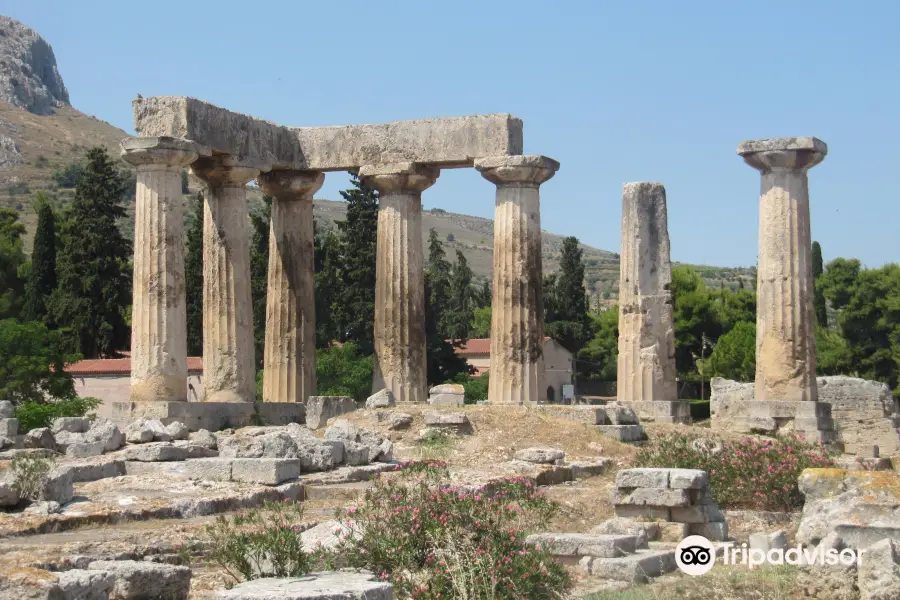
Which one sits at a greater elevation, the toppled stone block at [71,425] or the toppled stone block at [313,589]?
the toppled stone block at [71,425]

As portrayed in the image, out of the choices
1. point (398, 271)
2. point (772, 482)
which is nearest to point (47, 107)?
point (398, 271)

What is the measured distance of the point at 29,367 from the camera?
44.6 metres

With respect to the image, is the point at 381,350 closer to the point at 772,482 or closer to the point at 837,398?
the point at 837,398

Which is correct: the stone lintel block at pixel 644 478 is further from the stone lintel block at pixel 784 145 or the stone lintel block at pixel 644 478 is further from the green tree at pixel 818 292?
the green tree at pixel 818 292

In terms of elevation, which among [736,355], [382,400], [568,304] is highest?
[568,304]

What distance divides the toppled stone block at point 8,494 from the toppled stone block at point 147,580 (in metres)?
3.82

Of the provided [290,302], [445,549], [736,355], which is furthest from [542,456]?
[736,355]

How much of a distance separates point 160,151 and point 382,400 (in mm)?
5986

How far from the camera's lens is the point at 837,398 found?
108ft

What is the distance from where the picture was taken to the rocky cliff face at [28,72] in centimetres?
15950

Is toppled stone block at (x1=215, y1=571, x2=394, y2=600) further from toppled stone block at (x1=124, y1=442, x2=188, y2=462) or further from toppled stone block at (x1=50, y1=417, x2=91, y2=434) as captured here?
toppled stone block at (x1=50, y1=417, x2=91, y2=434)

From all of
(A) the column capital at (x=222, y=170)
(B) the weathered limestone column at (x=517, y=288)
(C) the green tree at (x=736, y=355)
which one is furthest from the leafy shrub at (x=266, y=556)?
(C) the green tree at (x=736, y=355)

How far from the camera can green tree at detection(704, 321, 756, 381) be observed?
63844mm

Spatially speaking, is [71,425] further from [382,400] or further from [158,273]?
[382,400]
